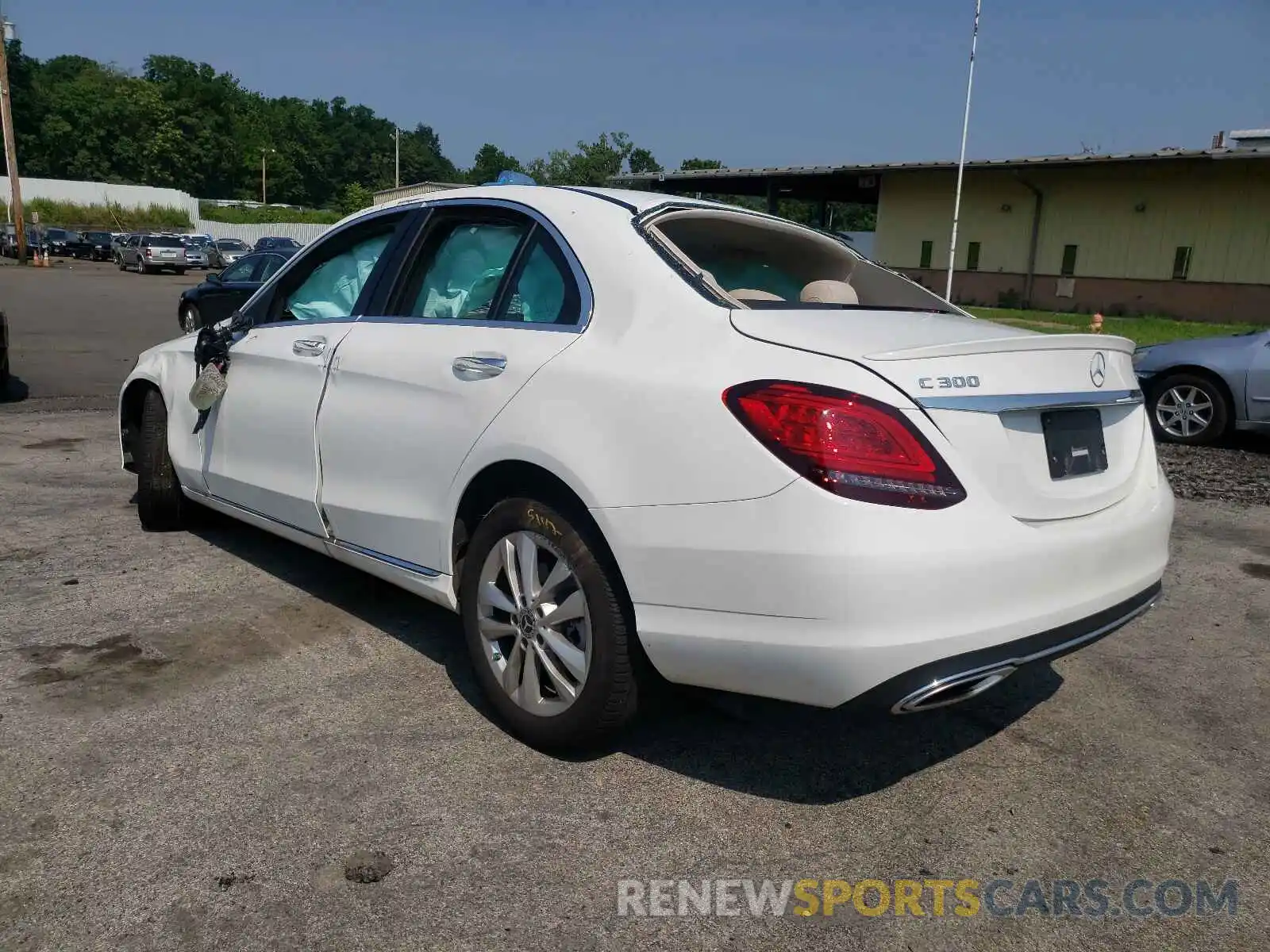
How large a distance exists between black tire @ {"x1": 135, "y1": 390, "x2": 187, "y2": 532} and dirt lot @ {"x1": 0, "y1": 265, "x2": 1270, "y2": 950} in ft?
2.49

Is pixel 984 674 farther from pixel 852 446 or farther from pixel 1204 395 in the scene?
pixel 1204 395

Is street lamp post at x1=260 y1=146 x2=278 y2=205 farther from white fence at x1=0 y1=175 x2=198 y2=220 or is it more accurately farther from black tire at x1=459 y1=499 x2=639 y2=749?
black tire at x1=459 y1=499 x2=639 y2=749

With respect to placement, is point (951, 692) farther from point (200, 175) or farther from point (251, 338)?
point (200, 175)

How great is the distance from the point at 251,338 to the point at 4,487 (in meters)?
2.93

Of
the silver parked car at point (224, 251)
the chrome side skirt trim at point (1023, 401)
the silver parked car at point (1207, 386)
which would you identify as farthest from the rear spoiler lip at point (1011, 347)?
the silver parked car at point (224, 251)

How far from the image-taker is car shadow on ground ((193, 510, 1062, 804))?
296 cm

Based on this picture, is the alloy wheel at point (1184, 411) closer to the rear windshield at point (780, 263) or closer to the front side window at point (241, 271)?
the rear windshield at point (780, 263)

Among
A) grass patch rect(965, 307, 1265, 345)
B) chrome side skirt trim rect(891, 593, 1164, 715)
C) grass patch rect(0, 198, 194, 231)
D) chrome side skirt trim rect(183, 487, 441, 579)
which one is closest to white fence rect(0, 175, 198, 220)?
grass patch rect(0, 198, 194, 231)

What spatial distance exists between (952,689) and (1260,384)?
7.72 meters

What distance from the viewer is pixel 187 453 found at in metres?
4.80

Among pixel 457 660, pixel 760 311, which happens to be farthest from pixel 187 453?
pixel 760 311

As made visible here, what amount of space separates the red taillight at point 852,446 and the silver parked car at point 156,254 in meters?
43.4

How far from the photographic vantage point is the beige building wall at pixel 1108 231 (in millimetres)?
27641

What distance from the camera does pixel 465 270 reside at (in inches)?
144
